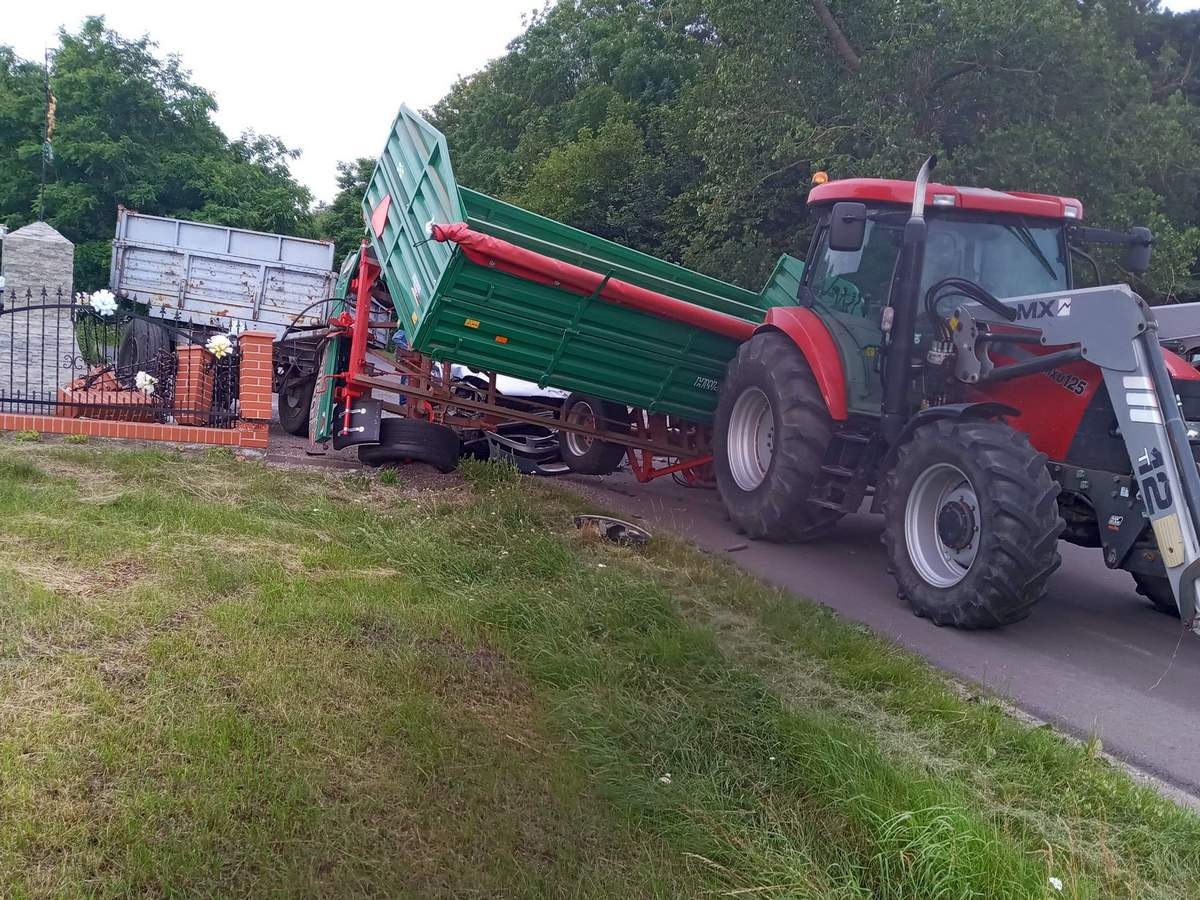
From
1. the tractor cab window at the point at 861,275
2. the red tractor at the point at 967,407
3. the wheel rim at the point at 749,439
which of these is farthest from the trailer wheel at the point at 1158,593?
the wheel rim at the point at 749,439

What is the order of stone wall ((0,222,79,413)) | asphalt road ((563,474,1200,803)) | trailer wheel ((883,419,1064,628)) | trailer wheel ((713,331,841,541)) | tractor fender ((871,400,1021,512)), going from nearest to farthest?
1. asphalt road ((563,474,1200,803))
2. trailer wheel ((883,419,1064,628))
3. tractor fender ((871,400,1021,512))
4. trailer wheel ((713,331,841,541))
5. stone wall ((0,222,79,413))

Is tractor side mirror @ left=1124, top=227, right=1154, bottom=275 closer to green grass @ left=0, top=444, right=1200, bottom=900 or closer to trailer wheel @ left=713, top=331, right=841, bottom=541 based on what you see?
trailer wheel @ left=713, top=331, right=841, bottom=541

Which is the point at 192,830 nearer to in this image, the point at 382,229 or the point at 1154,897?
the point at 1154,897

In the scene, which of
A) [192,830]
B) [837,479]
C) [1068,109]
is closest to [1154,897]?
[192,830]

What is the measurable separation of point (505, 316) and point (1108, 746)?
500 cm

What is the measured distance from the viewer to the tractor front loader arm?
459 cm

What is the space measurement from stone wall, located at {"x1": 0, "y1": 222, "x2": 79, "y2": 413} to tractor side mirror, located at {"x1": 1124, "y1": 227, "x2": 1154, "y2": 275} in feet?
33.7

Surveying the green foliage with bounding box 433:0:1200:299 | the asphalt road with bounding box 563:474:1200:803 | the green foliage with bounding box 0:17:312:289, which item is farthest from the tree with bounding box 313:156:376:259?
the asphalt road with bounding box 563:474:1200:803

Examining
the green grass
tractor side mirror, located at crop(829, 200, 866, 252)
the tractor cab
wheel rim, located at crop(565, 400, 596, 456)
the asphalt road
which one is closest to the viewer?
the green grass

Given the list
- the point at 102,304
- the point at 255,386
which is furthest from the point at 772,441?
the point at 102,304

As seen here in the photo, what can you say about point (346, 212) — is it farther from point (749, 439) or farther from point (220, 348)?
point (749, 439)

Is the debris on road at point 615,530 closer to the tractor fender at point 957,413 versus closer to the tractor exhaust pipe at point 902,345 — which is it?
the tractor fender at point 957,413

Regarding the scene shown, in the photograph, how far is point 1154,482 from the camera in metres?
4.73

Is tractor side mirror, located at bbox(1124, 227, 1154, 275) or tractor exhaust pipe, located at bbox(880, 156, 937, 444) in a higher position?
tractor side mirror, located at bbox(1124, 227, 1154, 275)
